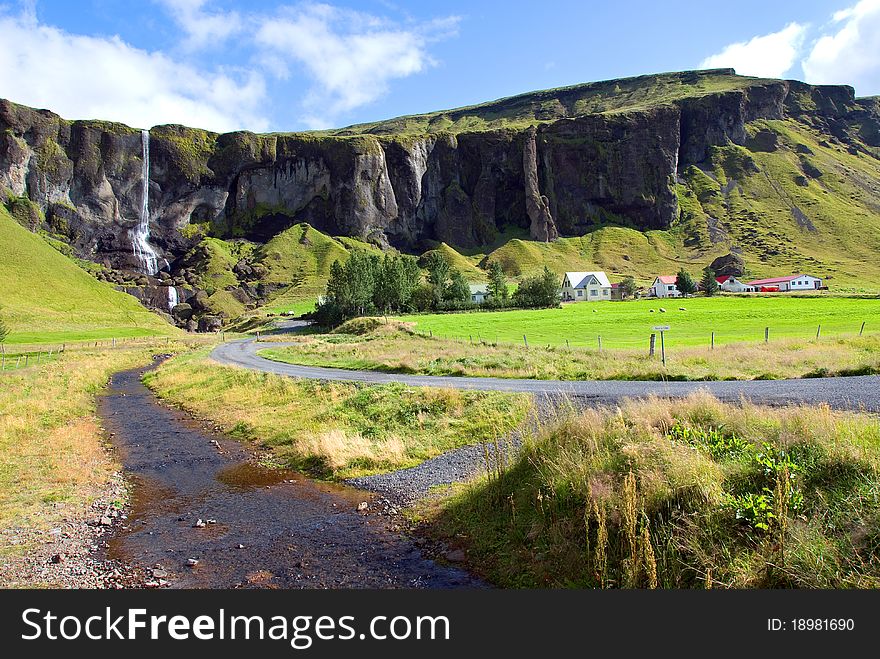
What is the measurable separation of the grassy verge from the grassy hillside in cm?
6361

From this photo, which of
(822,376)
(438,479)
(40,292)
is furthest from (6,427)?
(40,292)

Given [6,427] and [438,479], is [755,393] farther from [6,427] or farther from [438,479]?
[6,427]

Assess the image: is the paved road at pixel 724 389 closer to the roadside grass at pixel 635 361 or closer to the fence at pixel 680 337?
the roadside grass at pixel 635 361

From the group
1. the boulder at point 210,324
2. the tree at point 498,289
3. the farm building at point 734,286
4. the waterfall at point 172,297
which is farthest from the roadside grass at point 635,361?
the waterfall at point 172,297

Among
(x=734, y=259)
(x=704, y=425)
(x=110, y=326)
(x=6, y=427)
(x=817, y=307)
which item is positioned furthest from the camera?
(x=734, y=259)

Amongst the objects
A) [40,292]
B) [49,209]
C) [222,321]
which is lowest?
[222,321]

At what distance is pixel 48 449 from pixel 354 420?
1187 centimetres

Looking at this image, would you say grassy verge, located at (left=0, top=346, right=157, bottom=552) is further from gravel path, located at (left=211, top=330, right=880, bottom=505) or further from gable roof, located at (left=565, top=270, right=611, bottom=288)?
gable roof, located at (left=565, top=270, right=611, bottom=288)

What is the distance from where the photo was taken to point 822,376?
22.3 metres

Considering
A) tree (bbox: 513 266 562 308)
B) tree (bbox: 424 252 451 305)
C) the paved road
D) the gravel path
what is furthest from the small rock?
tree (bbox: 424 252 451 305)

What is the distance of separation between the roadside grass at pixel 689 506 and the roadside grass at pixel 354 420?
3.81 meters

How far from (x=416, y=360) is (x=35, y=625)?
3261cm

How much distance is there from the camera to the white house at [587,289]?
144 m

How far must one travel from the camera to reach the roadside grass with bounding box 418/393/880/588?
7.03 m
